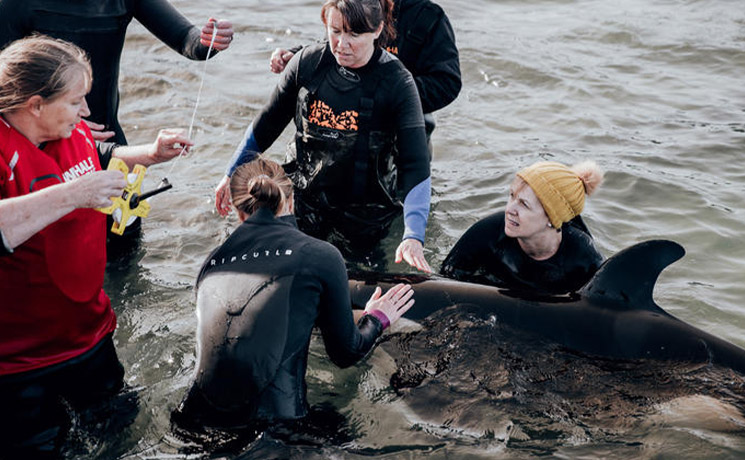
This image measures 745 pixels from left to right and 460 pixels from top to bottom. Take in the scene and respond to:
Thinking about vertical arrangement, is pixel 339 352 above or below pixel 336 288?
below

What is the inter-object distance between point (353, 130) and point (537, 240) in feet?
4.64

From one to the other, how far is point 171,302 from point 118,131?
130cm

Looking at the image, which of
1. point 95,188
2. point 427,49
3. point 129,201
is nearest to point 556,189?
point 427,49

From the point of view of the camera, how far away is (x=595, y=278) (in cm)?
468

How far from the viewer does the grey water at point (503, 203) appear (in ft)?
14.3

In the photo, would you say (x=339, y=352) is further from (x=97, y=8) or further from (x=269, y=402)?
(x=97, y=8)

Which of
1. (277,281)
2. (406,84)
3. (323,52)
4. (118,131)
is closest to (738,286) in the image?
(406,84)

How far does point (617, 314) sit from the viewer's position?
4.60 m

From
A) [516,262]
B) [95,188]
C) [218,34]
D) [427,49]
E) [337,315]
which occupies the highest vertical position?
[218,34]

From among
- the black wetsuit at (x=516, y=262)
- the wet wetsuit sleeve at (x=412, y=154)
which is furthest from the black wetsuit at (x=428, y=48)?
the black wetsuit at (x=516, y=262)

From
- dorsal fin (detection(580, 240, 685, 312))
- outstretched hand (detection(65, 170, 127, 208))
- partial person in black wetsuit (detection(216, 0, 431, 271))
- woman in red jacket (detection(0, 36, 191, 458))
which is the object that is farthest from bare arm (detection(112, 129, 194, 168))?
dorsal fin (detection(580, 240, 685, 312))

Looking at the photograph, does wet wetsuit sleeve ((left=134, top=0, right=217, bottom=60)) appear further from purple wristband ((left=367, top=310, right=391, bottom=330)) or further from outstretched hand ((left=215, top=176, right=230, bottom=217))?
purple wristband ((left=367, top=310, right=391, bottom=330))

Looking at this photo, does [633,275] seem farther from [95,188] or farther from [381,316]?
[95,188]

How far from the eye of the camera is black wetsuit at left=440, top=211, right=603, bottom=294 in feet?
17.2
